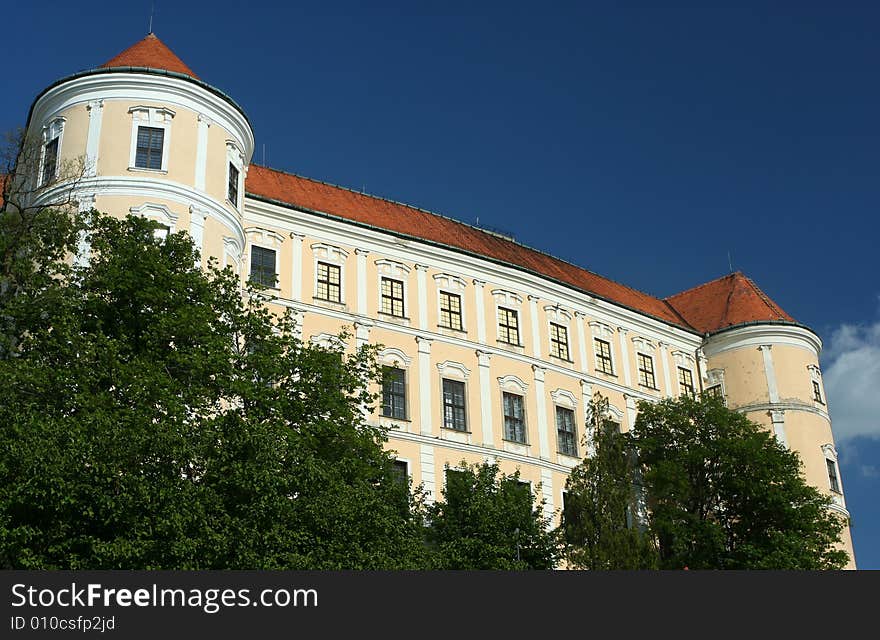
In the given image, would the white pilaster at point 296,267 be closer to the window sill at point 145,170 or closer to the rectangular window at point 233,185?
the rectangular window at point 233,185

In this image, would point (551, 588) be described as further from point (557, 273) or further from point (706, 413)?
point (557, 273)

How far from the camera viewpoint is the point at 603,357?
46.3 meters

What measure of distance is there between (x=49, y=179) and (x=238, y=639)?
2416 cm

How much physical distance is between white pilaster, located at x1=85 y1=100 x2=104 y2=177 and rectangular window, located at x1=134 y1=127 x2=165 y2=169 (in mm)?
1208

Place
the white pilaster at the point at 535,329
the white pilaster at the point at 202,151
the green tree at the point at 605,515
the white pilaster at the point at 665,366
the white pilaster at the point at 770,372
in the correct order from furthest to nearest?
the white pilaster at the point at 770,372 < the white pilaster at the point at 665,366 < the white pilaster at the point at 535,329 < the white pilaster at the point at 202,151 < the green tree at the point at 605,515

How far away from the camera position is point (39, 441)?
20.7m

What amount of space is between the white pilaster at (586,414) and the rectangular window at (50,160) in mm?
21151

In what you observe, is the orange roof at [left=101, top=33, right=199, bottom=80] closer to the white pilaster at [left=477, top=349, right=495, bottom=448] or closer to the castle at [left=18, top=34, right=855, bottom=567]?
the castle at [left=18, top=34, right=855, bottom=567]

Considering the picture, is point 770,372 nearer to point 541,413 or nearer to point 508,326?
point 541,413

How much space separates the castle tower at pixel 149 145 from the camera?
3291 cm

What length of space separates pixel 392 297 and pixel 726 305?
2128 centimetres

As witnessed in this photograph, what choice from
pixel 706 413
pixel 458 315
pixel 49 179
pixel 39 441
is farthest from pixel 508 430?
pixel 39 441

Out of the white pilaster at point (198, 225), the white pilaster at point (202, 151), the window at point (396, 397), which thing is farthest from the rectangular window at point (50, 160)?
the window at point (396, 397)

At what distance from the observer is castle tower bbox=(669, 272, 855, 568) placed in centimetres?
4938
